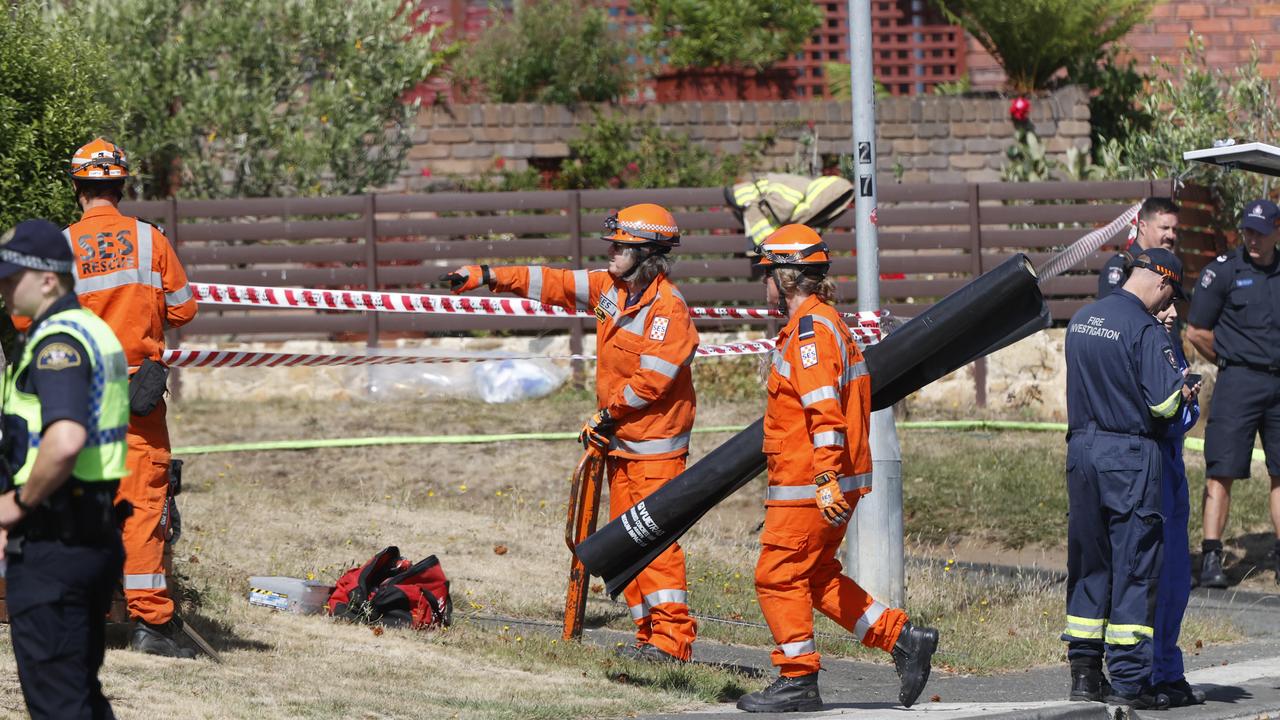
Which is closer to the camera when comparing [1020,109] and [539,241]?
[539,241]

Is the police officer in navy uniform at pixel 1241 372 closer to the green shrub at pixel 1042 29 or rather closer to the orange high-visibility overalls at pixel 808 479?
the orange high-visibility overalls at pixel 808 479

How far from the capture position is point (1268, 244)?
423 inches

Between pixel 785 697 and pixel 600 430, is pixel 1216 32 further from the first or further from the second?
pixel 785 697

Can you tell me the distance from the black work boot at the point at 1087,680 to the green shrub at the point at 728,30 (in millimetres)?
13004

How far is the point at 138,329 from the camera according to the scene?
7.61 meters

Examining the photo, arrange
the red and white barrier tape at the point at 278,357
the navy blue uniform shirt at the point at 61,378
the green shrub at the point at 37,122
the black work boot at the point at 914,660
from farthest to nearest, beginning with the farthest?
the red and white barrier tape at the point at 278,357 < the green shrub at the point at 37,122 < the black work boot at the point at 914,660 < the navy blue uniform shirt at the point at 61,378

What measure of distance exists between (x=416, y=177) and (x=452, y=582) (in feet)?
30.7

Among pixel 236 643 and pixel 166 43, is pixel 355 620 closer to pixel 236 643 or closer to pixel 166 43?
pixel 236 643

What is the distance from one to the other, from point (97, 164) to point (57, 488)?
2.90 meters

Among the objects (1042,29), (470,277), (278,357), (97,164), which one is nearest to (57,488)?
(97,164)

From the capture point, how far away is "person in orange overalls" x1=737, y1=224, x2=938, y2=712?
277 inches

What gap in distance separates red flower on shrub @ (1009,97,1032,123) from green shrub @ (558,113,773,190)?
2521mm

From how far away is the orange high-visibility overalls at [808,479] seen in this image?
7047 millimetres

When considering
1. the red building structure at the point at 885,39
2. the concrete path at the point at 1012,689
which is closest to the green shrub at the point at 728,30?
the red building structure at the point at 885,39
